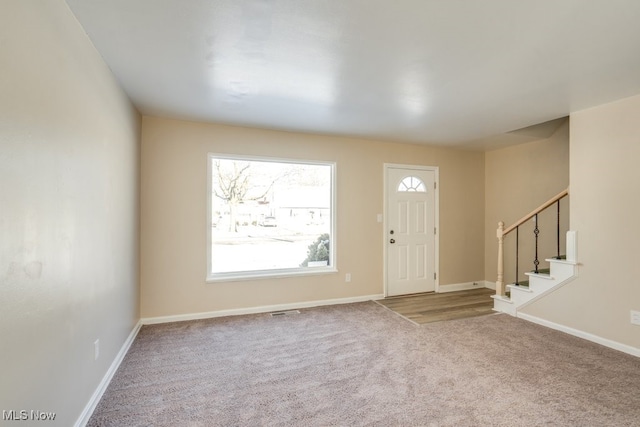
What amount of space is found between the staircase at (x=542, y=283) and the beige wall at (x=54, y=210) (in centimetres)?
445

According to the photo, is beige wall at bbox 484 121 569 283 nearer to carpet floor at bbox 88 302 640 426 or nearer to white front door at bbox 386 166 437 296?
white front door at bbox 386 166 437 296

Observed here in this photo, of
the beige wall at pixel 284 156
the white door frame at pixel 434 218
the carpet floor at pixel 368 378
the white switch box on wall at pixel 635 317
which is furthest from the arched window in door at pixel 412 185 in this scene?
the white switch box on wall at pixel 635 317

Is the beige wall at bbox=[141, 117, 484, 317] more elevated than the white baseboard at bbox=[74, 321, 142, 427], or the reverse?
the beige wall at bbox=[141, 117, 484, 317]

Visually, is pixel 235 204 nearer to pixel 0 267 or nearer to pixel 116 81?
pixel 116 81

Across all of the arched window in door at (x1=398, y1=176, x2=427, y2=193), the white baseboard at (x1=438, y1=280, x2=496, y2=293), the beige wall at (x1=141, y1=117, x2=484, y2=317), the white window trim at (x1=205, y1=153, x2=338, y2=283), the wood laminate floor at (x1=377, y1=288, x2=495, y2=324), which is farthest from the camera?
the white baseboard at (x1=438, y1=280, x2=496, y2=293)

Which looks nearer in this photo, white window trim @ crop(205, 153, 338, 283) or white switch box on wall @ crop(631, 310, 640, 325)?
white switch box on wall @ crop(631, 310, 640, 325)

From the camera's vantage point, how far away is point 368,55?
211 centimetres

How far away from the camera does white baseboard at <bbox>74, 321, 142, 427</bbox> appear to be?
6.09ft

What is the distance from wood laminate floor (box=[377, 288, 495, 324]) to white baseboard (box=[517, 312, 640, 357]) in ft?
1.47

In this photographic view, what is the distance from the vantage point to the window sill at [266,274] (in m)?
3.85

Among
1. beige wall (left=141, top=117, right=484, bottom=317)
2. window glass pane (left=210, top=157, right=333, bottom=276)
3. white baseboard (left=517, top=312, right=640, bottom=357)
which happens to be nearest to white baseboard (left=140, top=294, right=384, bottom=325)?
beige wall (left=141, top=117, right=484, bottom=317)

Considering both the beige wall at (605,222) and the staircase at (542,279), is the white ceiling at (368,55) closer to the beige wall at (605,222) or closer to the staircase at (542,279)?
the beige wall at (605,222)

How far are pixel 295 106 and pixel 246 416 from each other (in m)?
2.72

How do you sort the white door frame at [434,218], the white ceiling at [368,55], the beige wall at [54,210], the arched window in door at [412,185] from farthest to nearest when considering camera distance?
the arched window in door at [412,185], the white door frame at [434,218], the white ceiling at [368,55], the beige wall at [54,210]
